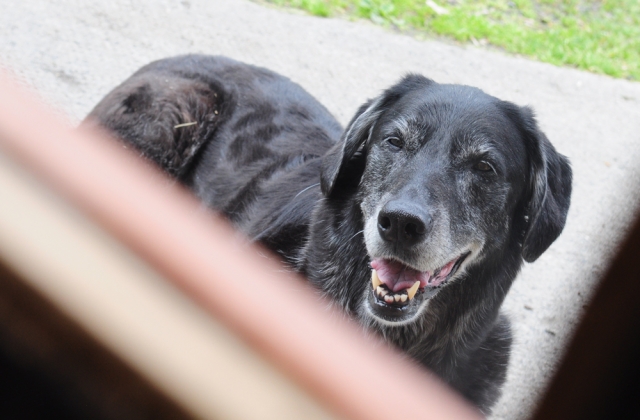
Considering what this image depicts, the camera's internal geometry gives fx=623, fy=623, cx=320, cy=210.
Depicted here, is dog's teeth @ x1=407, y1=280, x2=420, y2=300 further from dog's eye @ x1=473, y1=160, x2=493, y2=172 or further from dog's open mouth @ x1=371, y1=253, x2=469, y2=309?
dog's eye @ x1=473, y1=160, x2=493, y2=172

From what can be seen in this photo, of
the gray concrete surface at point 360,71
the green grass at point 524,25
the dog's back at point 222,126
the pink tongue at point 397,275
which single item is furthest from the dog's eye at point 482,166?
the green grass at point 524,25

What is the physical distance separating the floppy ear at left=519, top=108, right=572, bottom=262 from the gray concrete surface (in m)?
1.46

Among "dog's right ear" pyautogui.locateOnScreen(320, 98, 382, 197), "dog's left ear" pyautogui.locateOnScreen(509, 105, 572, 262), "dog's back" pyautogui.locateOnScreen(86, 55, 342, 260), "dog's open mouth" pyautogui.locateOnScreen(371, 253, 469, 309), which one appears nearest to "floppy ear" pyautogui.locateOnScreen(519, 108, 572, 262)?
"dog's left ear" pyautogui.locateOnScreen(509, 105, 572, 262)

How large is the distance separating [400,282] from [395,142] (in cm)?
65

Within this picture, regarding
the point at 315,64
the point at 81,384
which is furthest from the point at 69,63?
the point at 81,384

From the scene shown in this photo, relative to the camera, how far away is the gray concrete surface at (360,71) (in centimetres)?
487

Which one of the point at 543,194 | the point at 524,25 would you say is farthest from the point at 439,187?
the point at 524,25

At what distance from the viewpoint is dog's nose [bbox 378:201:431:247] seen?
2.52 m

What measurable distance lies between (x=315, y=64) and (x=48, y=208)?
5.46m

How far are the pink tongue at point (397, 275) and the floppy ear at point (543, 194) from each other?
562 mm

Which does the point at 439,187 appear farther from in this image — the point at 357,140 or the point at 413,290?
the point at 357,140

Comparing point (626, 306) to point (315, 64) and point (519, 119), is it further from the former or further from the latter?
point (315, 64)

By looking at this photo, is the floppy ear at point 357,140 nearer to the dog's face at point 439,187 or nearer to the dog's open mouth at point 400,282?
the dog's face at point 439,187

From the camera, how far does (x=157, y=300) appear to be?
1053 millimetres
